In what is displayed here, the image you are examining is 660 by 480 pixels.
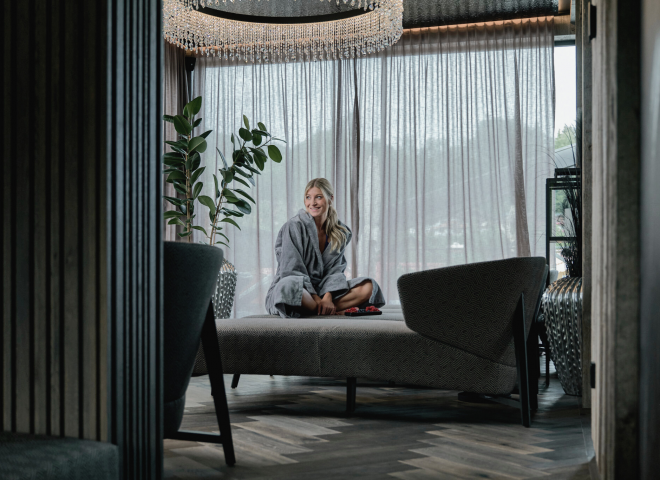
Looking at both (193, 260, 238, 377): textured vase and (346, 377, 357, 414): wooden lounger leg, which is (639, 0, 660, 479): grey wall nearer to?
(346, 377, 357, 414): wooden lounger leg

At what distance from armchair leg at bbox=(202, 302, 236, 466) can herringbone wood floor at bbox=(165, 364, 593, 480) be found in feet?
0.19

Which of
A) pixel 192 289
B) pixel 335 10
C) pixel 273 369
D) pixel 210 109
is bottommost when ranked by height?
pixel 273 369

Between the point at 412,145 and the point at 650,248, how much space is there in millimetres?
4474

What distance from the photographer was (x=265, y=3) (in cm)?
538

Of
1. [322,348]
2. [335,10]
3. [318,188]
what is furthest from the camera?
[335,10]

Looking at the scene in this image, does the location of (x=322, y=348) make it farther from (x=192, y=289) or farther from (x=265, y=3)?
(x=265, y=3)

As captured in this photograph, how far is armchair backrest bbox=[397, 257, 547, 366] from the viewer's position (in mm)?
2568

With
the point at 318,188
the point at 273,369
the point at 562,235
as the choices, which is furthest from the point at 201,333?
the point at 562,235

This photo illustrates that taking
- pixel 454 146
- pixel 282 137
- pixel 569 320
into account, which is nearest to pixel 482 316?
pixel 569 320

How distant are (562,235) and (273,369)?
2536 mm

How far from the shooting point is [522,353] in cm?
258

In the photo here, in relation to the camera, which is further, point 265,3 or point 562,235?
point 265,3
